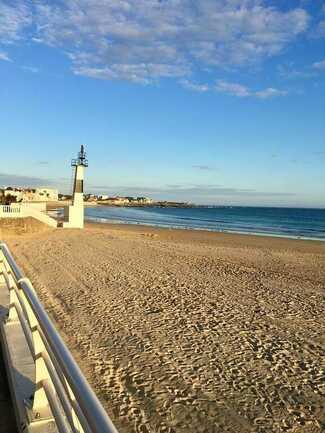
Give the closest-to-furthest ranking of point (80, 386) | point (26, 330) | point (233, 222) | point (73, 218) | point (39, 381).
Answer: point (80, 386) < point (39, 381) < point (26, 330) < point (73, 218) < point (233, 222)

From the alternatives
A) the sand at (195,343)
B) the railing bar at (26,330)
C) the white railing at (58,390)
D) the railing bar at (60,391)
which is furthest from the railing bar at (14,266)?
the sand at (195,343)

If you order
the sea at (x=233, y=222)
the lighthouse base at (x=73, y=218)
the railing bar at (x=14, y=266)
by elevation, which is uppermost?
the railing bar at (x=14, y=266)

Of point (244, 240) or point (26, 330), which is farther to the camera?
point (244, 240)

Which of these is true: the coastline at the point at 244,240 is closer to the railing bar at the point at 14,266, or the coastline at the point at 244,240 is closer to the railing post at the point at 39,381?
the railing bar at the point at 14,266

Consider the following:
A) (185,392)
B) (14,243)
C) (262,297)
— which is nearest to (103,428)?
(185,392)

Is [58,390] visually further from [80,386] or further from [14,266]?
[14,266]

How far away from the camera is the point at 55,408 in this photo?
7.71 feet

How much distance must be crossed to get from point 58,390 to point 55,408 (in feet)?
0.38

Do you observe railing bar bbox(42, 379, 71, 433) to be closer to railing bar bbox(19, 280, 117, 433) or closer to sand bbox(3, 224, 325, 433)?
railing bar bbox(19, 280, 117, 433)

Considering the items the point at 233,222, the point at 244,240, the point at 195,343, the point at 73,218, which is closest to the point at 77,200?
the point at 73,218

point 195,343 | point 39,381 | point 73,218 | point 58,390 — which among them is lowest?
point 195,343

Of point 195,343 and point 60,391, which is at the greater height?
point 60,391

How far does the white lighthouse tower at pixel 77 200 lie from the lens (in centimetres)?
2766

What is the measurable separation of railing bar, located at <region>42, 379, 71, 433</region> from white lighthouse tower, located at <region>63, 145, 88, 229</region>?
82.9 feet
